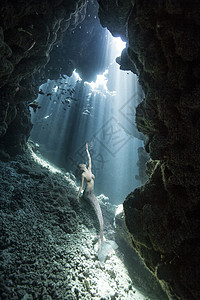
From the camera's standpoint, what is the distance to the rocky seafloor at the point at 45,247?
296cm

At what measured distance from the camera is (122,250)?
839cm

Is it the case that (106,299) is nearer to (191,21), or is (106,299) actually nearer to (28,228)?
(28,228)

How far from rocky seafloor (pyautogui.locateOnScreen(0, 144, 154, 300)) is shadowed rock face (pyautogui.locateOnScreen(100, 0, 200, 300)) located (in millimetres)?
1903

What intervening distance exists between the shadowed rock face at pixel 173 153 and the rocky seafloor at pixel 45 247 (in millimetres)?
1903

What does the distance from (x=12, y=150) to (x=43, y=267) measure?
6.72 meters

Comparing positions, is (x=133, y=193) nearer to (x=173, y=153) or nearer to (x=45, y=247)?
(x=173, y=153)

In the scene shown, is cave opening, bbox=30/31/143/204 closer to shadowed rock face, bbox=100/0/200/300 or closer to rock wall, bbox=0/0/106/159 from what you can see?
rock wall, bbox=0/0/106/159

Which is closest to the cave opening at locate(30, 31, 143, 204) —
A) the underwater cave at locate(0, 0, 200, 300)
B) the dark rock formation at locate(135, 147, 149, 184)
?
the dark rock formation at locate(135, 147, 149, 184)

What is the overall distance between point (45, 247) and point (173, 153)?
416 centimetres

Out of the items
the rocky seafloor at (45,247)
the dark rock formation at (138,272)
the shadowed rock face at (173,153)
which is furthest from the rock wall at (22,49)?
the dark rock formation at (138,272)

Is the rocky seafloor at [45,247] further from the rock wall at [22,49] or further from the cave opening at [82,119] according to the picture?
the cave opening at [82,119]

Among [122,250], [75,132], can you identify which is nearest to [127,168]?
[75,132]

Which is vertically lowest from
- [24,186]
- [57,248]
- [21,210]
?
[57,248]

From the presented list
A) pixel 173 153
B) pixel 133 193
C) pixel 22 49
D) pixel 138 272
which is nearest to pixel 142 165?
pixel 138 272
